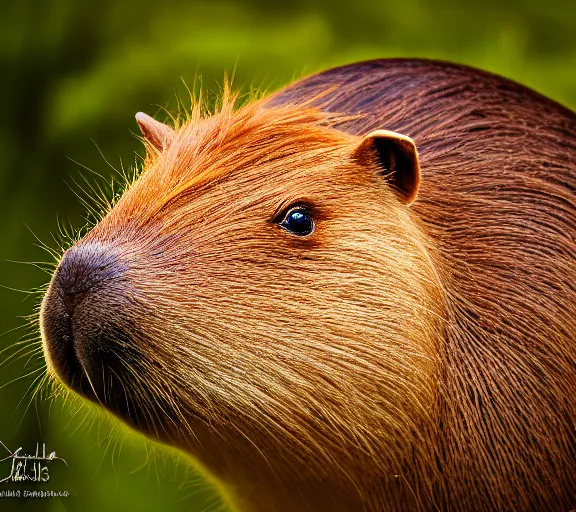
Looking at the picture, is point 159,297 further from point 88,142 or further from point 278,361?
point 88,142

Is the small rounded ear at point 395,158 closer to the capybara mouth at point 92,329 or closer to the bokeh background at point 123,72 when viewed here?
the capybara mouth at point 92,329

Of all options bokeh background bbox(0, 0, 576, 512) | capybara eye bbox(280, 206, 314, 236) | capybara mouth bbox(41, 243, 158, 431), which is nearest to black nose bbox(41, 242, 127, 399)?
capybara mouth bbox(41, 243, 158, 431)

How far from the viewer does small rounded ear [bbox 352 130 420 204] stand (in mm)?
741

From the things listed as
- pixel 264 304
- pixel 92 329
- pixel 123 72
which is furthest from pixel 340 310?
pixel 123 72

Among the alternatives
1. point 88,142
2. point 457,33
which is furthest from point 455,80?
point 88,142

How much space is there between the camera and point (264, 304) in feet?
2.31

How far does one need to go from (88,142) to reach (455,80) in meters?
0.53

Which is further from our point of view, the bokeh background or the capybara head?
the bokeh background

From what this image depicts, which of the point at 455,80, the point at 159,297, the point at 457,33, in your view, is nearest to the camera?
the point at 159,297

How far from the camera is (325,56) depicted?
1.18 metres

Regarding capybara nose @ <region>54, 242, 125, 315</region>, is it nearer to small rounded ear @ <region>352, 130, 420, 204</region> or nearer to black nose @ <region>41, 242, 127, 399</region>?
black nose @ <region>41, 242, 127, 399</region>

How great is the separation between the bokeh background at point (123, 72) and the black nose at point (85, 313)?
38 centimetres

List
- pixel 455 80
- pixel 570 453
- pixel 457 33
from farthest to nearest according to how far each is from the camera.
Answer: pixel 457 33
pixel 455 80
pixel 570 453

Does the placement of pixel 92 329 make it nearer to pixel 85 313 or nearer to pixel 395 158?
pixel 85 313
